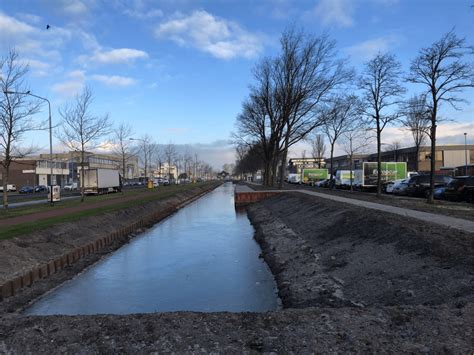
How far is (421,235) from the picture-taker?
11.3 meters

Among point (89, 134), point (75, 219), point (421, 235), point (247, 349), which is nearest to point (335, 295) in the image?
point (421, 235)

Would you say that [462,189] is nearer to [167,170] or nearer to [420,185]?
[420,185]

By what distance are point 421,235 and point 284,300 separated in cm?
381

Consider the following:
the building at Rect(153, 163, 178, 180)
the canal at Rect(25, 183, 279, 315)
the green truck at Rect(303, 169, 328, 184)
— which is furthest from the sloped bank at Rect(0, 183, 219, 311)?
the building at Rect(153, 163, 178, 180)

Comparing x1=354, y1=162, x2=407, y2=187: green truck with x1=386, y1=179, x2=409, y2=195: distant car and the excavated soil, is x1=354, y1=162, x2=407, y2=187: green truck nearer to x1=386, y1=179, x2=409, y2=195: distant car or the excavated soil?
x1=386, y1=179, x2=409, y2=195: distant car

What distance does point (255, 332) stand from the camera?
580cm

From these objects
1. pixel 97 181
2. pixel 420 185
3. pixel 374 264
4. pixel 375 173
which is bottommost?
pixel 374 264

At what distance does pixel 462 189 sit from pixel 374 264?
20431 mm

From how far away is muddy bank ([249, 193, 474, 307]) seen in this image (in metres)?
8.30

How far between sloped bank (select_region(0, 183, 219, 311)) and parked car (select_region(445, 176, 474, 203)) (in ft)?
65.5

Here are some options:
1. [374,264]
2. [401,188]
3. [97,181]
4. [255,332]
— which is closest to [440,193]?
[401,188]

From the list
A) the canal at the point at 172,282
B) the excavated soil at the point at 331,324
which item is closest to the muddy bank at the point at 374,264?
the excavated soil at the point at 331,324

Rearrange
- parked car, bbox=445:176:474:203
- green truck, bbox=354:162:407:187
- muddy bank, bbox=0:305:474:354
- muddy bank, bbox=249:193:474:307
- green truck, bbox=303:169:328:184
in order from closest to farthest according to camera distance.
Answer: muddy bank, bbox=0:305:474:354 → muddy bank, bbox=249:193:474:307 → parked car, bbox=445:176:474:203 → green truck, bbox=354:162:407:187 → green truck, bbox=303:169:328:184

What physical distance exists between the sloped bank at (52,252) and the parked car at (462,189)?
20.0 meters
